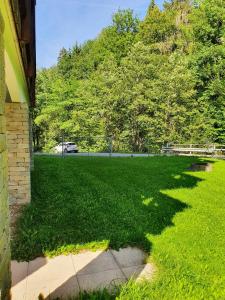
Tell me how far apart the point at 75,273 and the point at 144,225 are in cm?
216

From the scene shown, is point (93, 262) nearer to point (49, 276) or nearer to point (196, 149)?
point (49, 276)

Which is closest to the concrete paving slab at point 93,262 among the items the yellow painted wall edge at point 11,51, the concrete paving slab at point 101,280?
the concrete paving slab at point 101,280

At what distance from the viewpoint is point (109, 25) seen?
40625 mm

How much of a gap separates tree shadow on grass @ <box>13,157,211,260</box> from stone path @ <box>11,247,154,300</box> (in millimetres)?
250

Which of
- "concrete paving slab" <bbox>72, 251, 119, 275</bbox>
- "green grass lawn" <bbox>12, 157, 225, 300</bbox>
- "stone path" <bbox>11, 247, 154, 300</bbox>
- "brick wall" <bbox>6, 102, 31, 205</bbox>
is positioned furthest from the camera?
"brick wall" <bbox>6, 102, 31, 205</bbox>

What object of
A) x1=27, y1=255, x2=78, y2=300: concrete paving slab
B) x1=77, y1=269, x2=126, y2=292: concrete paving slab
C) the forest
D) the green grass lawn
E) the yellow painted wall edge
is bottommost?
x1=77, y1=269, x2=126, y2=292: concrete paving slab

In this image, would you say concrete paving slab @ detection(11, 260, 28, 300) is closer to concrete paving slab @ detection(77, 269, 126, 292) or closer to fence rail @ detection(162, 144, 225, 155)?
concrete paving slab @ detection(77, 269, 126, 292)

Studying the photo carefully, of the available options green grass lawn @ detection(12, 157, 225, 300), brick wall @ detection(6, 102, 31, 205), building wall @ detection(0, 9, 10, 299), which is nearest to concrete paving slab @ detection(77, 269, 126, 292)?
green grass lawn @ detection(12, 157, 225, 300)

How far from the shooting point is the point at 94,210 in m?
6.68

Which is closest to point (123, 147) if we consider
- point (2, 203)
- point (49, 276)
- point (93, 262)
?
point (93, 262)

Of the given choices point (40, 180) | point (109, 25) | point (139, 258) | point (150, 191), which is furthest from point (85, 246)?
point (109, 25)

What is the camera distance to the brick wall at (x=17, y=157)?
717 cm

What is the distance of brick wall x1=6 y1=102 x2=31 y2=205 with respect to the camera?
7.17 meters

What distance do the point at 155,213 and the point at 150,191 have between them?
225 cm
